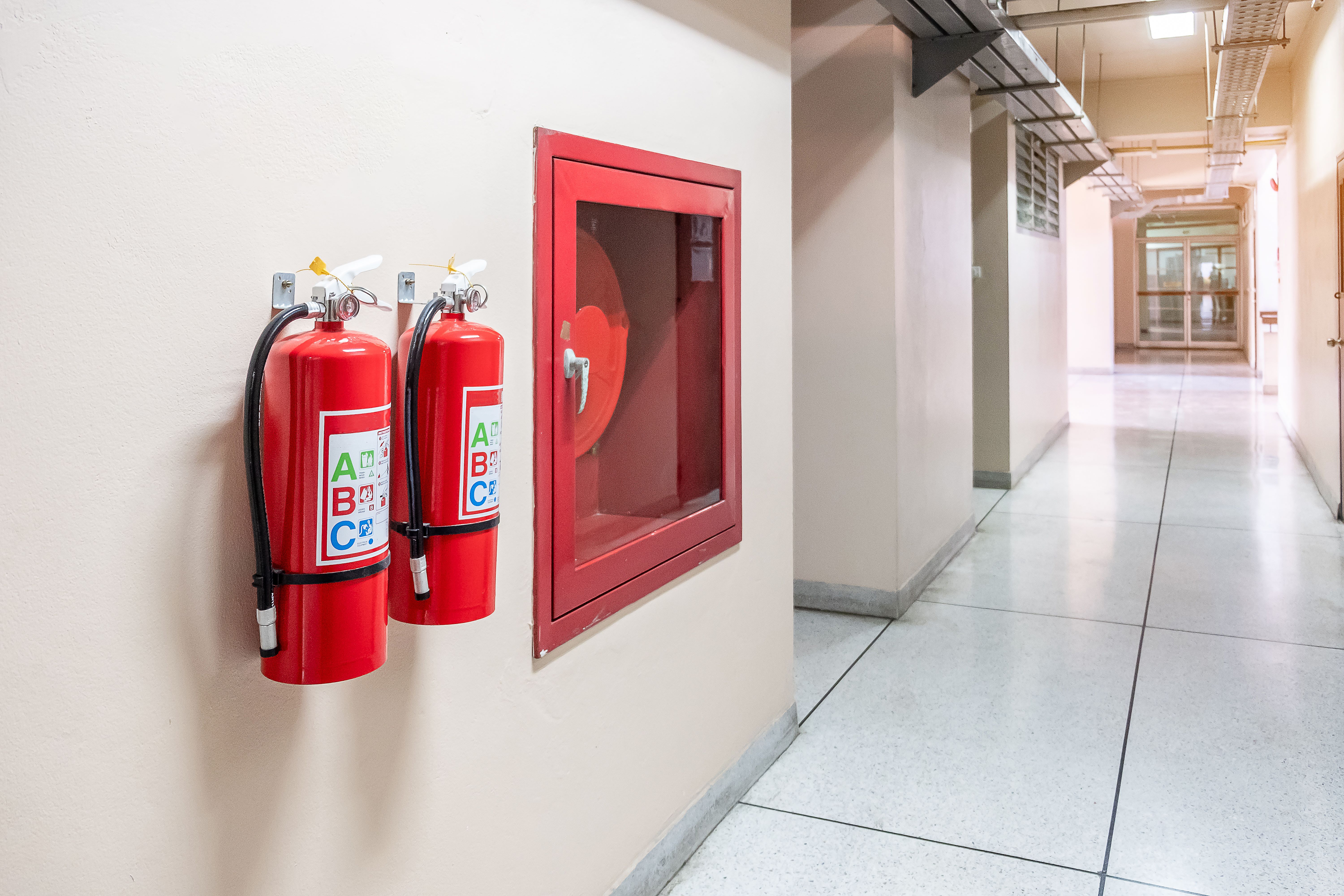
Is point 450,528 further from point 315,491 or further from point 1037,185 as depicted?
point 1037,185

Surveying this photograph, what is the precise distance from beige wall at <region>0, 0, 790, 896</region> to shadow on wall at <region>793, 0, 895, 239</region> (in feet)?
6.73

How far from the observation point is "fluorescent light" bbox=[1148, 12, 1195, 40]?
6.64 metres

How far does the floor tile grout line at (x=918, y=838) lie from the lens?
2318mm

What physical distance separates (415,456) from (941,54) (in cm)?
339

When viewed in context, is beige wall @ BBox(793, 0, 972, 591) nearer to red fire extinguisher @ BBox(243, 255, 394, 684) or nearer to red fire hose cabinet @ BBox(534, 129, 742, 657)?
red fire hose cabinet @ BBox(534, 129, 742, 657)

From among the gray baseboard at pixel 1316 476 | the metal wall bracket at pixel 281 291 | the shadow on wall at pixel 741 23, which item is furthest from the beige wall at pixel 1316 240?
the metal wall bracket at pixel 281 291

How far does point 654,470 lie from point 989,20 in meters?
2.59

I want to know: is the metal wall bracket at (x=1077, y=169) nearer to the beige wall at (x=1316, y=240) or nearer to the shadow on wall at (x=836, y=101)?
the beige wall at (x=1316, y=240)

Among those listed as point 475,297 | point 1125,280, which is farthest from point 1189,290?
point 475,297

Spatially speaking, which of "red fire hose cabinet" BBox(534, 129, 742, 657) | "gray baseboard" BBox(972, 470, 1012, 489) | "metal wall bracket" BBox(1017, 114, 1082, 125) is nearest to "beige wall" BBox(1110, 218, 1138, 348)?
"metal wall bracket" BBox(1017, 114, 1082, 125)

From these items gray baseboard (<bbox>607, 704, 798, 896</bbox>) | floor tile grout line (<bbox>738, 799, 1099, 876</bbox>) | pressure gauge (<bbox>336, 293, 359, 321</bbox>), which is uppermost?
pressure gauge (<bbox>336, 293, 359, 321</bbox>)

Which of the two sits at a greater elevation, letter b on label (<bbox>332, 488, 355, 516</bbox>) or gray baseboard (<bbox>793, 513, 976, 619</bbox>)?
letter b on label (<bbox>332, 488, 355, 516</bbox>)

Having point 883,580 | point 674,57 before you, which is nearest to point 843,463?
point 883,580

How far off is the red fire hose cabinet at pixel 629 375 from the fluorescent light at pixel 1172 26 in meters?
5.53
